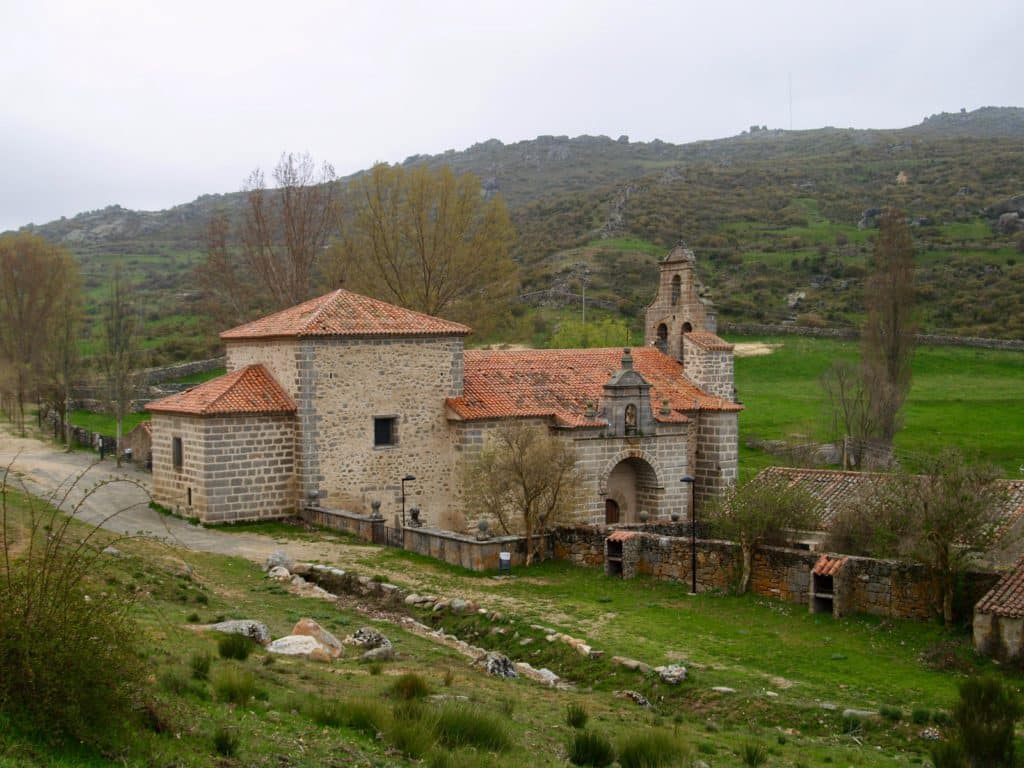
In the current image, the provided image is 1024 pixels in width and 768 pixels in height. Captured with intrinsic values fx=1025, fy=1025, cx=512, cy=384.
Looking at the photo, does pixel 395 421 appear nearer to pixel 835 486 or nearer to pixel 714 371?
pixel 714 371

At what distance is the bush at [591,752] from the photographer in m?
8.94

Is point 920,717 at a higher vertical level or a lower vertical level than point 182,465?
lower

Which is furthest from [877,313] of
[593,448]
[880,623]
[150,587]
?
[150,587]

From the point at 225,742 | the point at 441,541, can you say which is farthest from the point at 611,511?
the point at 225,742

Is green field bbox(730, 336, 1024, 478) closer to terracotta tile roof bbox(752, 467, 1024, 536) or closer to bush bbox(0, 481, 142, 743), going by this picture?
terracotta tile roof bbox(752, 467, 1024, 536)

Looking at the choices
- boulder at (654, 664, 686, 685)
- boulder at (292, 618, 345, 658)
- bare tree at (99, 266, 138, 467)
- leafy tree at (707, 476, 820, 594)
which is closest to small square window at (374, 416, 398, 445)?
leafy tree at (707, 476, 820, 594)

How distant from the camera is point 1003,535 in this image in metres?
16.6

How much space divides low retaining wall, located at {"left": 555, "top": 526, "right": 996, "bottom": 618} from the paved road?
525cm

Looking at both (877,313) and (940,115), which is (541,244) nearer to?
(877,313)

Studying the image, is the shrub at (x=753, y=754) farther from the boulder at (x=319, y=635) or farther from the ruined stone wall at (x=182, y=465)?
the ruined stone wall at (x=182, y=465)

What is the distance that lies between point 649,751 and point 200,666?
424 cm

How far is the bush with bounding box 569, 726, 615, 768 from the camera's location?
352 inches

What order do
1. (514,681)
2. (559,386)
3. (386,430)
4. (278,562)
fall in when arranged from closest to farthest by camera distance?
(514,681) < (278,562) < (386,430) < (559,386)

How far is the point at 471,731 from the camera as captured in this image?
8.81 m
